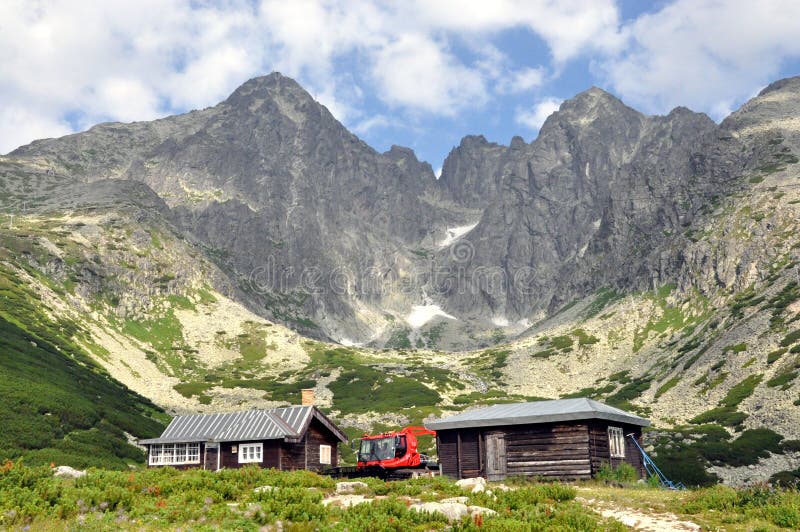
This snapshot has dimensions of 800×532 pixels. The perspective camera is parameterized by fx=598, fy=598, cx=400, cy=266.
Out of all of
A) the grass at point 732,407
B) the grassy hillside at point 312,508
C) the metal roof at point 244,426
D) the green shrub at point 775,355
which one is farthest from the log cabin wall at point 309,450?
the green shrub at point 775,355

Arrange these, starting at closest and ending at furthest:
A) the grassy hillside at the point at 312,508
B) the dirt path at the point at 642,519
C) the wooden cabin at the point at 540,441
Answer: the grassy hillside at the point at 312,508 < the dirt path at the point at 642,519 < the wooden cabin at the point at 540,441

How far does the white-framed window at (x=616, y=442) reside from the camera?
35.9 m

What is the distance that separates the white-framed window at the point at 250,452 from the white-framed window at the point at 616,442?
77.4ft

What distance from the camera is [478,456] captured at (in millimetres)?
37094

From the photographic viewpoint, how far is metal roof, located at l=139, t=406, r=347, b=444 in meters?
42.6

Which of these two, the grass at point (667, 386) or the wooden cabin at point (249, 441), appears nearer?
the wooden cabin at point (249, 441)

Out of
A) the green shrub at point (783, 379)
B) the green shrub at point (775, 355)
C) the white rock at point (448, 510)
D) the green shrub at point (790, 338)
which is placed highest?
the green shrub at point (790, 338)

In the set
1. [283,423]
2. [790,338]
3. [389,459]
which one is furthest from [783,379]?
[283,423]

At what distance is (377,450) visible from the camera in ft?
129

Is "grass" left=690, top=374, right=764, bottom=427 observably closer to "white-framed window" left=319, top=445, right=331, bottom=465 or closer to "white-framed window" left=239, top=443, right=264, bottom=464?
"white-framed window" left=319, top=445, right=331, bottom=465

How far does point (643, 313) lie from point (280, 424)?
462ft

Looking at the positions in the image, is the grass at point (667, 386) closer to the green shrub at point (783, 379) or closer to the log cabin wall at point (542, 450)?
the green shrub at point (783, 379)

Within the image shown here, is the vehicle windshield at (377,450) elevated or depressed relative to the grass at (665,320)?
depressed

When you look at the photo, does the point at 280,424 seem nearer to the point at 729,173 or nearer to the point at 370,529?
the point at 370,529
